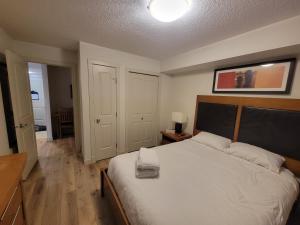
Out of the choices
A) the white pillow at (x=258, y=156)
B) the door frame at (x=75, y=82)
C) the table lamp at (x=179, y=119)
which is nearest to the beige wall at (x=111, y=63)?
the door frame at (x=75, y=82)

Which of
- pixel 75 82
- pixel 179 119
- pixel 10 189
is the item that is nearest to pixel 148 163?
pixel 10 189

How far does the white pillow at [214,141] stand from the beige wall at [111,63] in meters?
1.69

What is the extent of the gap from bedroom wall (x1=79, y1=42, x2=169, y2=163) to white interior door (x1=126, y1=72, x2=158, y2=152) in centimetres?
15

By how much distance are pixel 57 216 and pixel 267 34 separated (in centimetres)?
329

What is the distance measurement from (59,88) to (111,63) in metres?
2.85

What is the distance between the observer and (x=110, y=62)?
8.75 feet

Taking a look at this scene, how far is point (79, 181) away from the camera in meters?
2.19

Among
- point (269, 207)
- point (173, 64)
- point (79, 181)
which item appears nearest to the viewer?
point (269, 207)

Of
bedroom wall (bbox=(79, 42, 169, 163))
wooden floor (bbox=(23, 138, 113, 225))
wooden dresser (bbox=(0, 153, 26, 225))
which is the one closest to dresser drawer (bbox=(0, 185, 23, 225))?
wooden dresser (bbox=(0, 153, 26, 225))

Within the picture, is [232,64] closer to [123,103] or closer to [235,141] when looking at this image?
[235,141]

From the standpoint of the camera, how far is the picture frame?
176 cm

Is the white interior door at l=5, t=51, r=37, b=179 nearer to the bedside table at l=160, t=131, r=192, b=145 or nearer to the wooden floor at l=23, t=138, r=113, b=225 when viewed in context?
the wooden floor at l=23, t=138, r=113, b=225

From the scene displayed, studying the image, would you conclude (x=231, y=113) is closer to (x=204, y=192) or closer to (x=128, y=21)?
(x=204, y=192)

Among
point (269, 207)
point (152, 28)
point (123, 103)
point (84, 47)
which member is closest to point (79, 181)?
point (123, 103)
